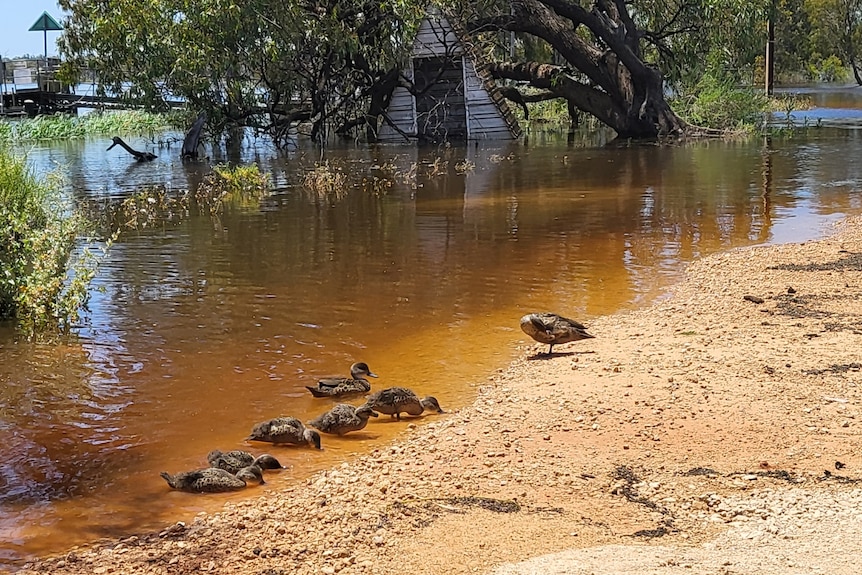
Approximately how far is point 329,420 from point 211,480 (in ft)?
4.23

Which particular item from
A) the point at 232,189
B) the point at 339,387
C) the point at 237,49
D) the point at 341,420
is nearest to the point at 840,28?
the point at 237,49

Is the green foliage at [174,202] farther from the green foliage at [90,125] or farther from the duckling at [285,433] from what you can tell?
the green foliage at [90,125]

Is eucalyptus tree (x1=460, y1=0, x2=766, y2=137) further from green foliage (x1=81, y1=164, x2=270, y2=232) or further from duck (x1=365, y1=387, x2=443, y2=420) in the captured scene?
duck (x1=365, y1=387, x2=443, y2=420)

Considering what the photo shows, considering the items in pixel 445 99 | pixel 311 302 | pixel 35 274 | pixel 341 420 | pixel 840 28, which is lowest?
pixel 341 420

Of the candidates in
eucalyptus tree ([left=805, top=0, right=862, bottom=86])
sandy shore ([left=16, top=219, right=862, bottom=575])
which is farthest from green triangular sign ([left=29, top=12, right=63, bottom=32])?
eucalyptus tree ([left=805, top=0, right=862, bottom=86])

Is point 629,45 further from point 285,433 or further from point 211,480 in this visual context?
point 211,480

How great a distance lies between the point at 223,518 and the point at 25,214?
6035mm

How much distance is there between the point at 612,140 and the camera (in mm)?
36406

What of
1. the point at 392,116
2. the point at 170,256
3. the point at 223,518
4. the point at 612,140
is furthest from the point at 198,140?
the point at 223,518

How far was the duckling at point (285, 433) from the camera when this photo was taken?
7.20m

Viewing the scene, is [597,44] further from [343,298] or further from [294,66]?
[343,298]

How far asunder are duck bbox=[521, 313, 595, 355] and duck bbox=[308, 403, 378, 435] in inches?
86.2

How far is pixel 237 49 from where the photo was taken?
30984 mm

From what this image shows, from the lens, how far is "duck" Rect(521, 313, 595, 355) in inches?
358
